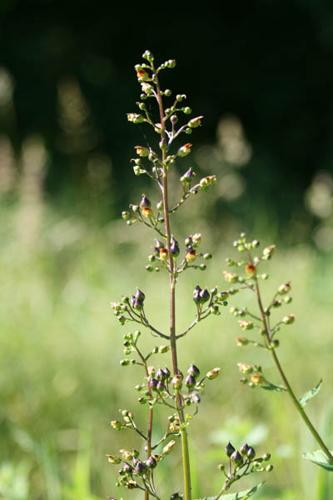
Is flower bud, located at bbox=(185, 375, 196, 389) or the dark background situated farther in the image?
the dark background

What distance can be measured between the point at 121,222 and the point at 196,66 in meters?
4.69

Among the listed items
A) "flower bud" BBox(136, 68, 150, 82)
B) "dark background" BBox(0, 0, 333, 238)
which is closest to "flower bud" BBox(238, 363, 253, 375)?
"flower bud" BBox(136, 68, 150, 82)

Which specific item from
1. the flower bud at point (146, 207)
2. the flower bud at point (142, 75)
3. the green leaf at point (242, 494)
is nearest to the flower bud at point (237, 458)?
the green leaf at point (242, 494)

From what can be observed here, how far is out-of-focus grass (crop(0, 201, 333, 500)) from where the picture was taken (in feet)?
7.92

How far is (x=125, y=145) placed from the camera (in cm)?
963

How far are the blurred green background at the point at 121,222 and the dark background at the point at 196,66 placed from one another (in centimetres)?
2

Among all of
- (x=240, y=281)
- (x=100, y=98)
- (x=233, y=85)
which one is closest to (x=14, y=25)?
(x=100, y=98)

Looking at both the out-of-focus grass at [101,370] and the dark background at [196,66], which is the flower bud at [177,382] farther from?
the dark background at [196,66]

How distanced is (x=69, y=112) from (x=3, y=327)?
9.02ft

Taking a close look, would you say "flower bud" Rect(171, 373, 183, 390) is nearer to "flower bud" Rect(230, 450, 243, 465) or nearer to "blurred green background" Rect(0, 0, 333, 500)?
"flower bud" Rect(230, 450, 243, 465)

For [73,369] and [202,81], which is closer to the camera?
[73,369]

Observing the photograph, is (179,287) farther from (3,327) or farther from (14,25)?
(14,25)

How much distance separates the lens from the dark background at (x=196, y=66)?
982cm

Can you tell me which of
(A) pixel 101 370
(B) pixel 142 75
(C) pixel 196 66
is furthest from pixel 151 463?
(C) pixel 196 66
